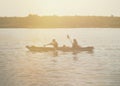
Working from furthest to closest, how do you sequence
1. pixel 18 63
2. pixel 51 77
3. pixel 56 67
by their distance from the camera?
pixel 18 63 < pixel 56 67 < pixel 51 77

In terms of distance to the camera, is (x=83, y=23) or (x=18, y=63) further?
(x=83, y=23)

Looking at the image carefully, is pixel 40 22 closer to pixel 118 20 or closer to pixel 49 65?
pixel 118 20

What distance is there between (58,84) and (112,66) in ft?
25.6

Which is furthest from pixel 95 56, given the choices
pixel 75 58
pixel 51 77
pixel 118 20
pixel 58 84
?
pixel 118 20

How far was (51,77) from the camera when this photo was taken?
23.8 m

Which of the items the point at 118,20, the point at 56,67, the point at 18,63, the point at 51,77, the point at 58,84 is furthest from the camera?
the point at 118,20

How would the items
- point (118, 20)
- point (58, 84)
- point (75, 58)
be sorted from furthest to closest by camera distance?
1. point (118, 20)
2. point (75, 58)
3. point (58, 84)

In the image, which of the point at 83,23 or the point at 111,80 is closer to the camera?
the point at 111,80

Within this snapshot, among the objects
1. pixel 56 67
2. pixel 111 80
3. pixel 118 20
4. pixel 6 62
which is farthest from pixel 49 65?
pixel 118 20

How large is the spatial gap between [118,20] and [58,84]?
89.6 metres

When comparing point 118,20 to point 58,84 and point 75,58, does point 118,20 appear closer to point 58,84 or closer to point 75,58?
point 75,58

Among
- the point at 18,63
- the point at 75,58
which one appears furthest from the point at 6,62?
the point at 75,58

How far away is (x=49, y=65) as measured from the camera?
97.0 feet

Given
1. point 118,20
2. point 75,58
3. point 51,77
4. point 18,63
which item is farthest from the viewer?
point 118,20
